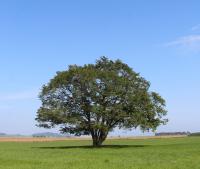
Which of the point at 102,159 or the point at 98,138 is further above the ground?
the point at 98,138

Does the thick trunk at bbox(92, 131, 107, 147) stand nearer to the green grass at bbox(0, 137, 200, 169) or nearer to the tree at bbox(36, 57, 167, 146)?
the tree at bbox(36, 57, 167, 146)

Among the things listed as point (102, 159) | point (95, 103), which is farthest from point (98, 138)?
point (102, 159)

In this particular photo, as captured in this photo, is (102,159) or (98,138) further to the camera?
(98,138)

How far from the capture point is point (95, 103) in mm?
74000

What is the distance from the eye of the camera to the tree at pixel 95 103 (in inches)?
2889

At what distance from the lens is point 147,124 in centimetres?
7438

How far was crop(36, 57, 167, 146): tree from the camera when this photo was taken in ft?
241

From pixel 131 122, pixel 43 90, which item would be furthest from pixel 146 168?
pixel 43 90

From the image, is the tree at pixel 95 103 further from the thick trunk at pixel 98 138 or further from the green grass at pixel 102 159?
the green grass at pixel 102 159

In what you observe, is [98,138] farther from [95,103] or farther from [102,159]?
[102,159]

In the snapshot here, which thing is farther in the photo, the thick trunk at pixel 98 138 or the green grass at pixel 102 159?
the thick trunk at pixel 98 138

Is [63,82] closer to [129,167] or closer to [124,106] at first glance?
[124,106]

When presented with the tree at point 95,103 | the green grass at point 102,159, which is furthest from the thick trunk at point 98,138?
the green grass at point 102,159

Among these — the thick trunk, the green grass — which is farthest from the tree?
the green grass
